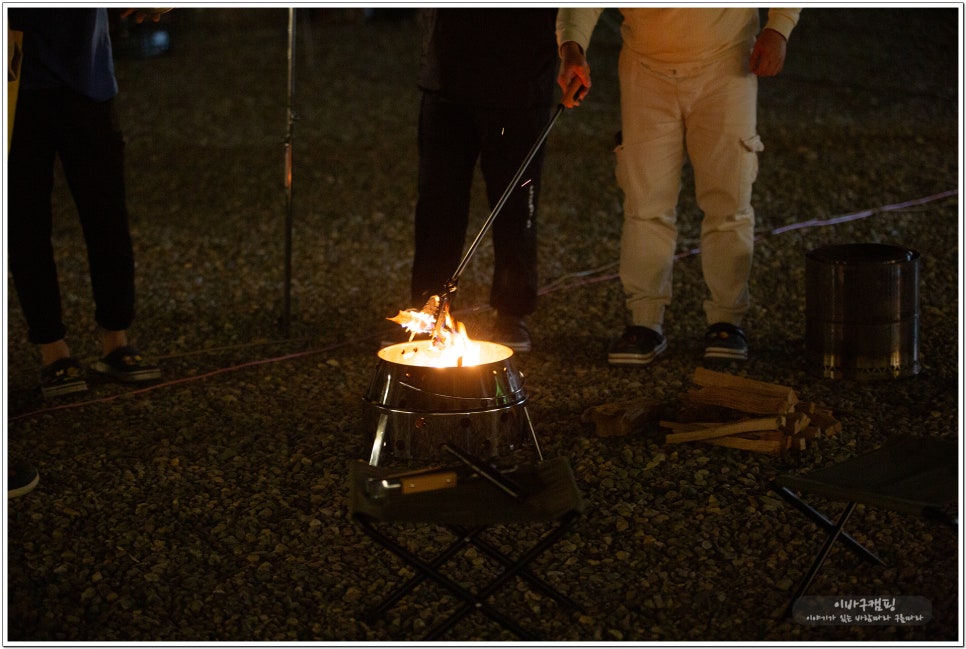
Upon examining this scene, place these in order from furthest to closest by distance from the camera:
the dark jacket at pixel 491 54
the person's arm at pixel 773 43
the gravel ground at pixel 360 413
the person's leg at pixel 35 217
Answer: the dark jacket at pixel 491 54 → the person's arm at pixel 773 43 → the person's leg at pixel 35 217 → the gravel ground at pixel 360 413

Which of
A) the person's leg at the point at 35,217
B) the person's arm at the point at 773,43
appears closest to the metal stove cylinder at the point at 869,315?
the person's arm at the point at 773,43

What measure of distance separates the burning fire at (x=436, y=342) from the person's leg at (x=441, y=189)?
78 cm

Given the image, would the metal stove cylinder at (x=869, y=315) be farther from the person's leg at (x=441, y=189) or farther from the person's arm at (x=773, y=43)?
the person's leg at (x=441, y=189)

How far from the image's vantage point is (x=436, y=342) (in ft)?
12.7

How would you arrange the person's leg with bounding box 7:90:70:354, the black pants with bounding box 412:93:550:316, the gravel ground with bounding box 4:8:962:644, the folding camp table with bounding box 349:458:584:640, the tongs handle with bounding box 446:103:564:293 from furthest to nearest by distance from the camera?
the black pants with bounding box 412:93:550:316
the person's leg with bounding box 7:90:70:354
the tongs handle with bounding box 446:103:564:293
the gravel ground with bounding box 4:8:962:644
the folding camp table with bounding box 349:458:584:640

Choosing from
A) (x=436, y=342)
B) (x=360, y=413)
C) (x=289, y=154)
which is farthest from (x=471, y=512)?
(x=289, y=154)

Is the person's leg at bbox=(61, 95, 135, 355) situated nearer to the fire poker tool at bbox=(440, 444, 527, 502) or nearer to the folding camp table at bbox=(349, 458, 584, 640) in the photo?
the folding camp table at bbox=(349, 458, 584, 640)

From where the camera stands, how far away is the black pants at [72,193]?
4.15m

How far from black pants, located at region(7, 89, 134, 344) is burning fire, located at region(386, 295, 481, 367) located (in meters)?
1.26

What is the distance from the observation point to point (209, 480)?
3721 mm

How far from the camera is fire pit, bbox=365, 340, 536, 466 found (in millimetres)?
3670

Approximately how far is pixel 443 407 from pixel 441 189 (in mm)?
1273

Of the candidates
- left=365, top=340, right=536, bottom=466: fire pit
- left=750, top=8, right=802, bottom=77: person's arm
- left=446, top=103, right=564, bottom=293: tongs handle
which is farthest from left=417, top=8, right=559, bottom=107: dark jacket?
left=365, top=340, right=536, bottom=466: fire pit

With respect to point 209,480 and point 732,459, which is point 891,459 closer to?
point 732,459
